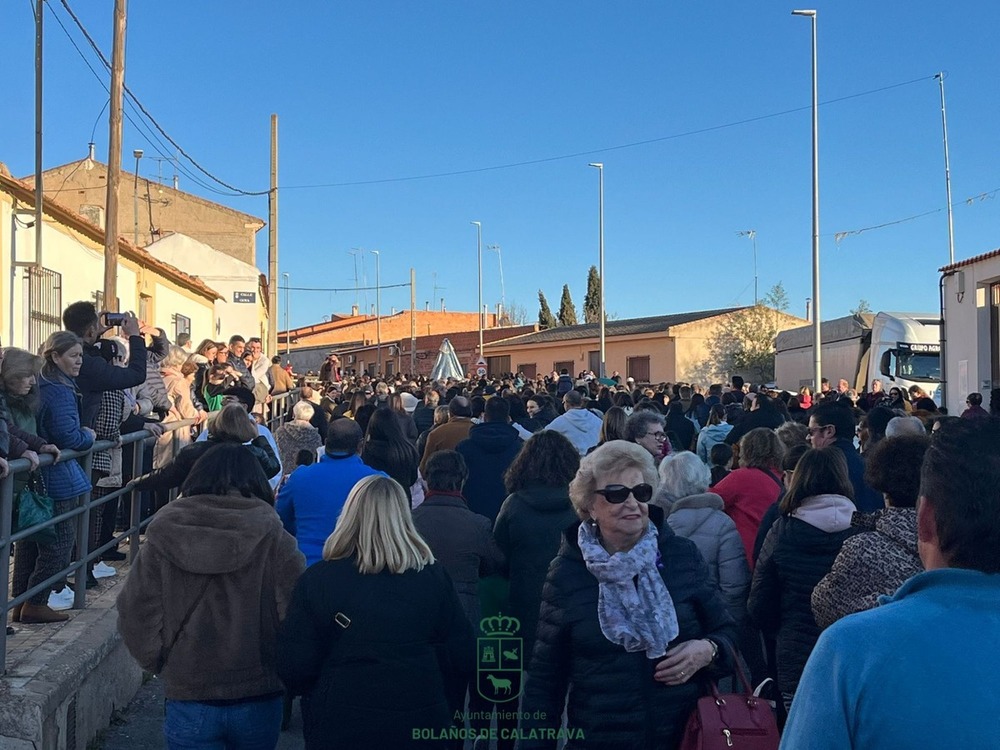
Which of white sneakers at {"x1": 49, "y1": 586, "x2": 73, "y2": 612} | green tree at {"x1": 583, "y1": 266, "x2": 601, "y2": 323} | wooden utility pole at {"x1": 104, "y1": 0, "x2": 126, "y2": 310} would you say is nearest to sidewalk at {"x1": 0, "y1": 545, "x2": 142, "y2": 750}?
white sneakers at {"x1": 49, "y1": 586, "x2": 73, "y2": 612}

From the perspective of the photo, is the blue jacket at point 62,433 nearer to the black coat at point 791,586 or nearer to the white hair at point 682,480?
Answer: the white hair at point 682,480

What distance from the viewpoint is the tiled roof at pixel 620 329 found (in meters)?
53.8

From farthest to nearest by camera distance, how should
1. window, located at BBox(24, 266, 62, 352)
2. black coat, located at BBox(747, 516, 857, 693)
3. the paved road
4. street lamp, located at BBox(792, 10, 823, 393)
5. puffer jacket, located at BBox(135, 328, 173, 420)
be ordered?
1. street lamp, located at BBox(792, 10, 823, 393)
2. window, located at BBox(24, 266, 62, 352)
3. puffer jacket, located at BBox(135, 328, 173, 420)
4. the paved road
5. black coat, located at BBox(747, 516, 857, 693)

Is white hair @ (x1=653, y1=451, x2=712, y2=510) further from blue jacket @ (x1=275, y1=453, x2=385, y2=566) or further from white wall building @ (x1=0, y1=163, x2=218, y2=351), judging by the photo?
white wall building @ (x1=0, y1=163, x2=218, y2=351)

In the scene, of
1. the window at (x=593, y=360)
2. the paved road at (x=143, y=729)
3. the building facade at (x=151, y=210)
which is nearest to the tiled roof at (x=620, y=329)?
the window at (x=593, y=360)

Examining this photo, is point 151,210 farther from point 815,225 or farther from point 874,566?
point 874,566

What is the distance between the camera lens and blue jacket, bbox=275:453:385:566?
575 cm

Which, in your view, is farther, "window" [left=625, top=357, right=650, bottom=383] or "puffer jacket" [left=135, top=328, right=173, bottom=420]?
"window" [left=625, top=357, right=650, bottom=383]

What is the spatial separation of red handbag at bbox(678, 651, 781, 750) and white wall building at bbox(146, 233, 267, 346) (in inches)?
1406

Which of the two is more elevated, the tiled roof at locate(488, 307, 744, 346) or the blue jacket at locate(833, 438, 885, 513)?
the tiled roof at locate(488, 307, 744, 346)

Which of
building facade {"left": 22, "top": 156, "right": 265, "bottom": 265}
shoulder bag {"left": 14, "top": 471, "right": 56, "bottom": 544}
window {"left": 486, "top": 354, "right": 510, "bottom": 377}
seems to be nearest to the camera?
shoulder bag {"left": 14, "top": 471, "right": 56, "bottom": 544}

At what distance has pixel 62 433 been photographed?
19.5 feet

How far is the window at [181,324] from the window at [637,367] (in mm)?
29049

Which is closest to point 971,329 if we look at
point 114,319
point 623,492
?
point 114,319
